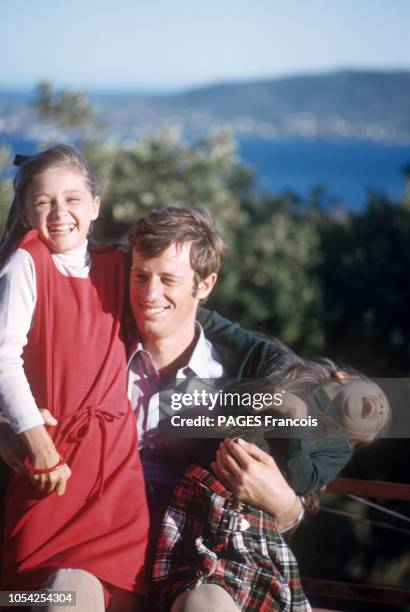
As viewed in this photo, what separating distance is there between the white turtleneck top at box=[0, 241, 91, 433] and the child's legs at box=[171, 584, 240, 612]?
19.4 inches

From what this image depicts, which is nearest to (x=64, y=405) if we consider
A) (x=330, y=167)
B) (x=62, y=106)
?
(x=62, y=106)

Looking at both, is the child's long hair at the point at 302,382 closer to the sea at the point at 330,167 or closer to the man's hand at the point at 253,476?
the man's hand at the point at 253,476

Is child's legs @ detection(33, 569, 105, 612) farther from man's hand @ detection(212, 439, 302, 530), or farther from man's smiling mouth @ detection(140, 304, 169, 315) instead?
man's smiling mouth @ detection(140, 304, 169, 315)

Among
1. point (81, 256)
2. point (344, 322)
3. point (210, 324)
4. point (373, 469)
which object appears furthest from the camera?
point (344, 322)

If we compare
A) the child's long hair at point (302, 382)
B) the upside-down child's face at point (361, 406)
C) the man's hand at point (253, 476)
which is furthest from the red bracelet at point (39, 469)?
the upside-down child's face at point (361, 406)

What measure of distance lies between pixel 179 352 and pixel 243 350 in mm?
168

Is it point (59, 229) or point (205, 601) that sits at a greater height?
point (59, 229)

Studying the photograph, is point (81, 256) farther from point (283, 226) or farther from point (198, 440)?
point (283, 226)

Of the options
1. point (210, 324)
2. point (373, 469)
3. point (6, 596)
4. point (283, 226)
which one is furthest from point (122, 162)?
point (6, 596)

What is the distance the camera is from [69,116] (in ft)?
22.9

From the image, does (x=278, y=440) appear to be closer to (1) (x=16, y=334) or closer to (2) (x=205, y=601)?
(2) (x=205, y=601)

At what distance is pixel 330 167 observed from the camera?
11.9 meters

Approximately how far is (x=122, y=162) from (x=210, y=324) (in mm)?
5850

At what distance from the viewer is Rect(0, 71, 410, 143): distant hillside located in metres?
5.91
